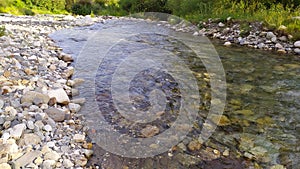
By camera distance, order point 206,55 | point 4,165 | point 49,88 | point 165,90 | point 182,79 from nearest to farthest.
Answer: point 4,165
point 49,88
point 165,90
point 182,79
point 206,55

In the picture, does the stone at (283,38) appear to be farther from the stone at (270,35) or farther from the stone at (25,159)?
the stone at (25,159)

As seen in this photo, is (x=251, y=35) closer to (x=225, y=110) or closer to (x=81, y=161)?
(x=225, y=110)

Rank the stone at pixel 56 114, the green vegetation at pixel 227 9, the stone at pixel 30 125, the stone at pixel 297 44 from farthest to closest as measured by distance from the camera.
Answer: the green vegetation at pixel 227 9 < the stone at pixel 297 44 < the stone at pixel 56 114 < the stone at pixel 30 125

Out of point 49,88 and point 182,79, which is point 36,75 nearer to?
point 49,88

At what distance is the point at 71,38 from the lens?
1038 cm

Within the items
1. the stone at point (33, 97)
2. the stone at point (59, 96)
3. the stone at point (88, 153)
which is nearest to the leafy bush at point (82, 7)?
the stone at point (59, 96)

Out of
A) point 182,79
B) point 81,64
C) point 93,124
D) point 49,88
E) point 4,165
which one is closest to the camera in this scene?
point 4,165

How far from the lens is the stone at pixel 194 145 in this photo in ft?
11.6

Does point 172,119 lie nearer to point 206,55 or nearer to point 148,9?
point 206,55

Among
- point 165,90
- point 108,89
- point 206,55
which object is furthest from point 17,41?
point 206,55

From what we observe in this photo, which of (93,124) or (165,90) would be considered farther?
(165,90)

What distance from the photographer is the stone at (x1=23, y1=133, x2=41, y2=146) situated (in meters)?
3.29

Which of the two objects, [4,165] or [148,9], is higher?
[148,9]

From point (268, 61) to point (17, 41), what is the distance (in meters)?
7.22
